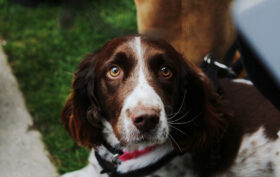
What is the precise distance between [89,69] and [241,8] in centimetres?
155

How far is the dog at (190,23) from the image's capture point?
9.46ft

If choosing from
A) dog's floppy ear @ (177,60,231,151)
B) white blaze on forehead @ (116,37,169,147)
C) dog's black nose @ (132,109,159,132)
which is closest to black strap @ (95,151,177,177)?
dog's floppy ear @ (177,60,231,151)

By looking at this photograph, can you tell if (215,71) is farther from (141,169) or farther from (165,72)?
(141,169)

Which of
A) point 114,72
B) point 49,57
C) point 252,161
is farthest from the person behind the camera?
point 49,57

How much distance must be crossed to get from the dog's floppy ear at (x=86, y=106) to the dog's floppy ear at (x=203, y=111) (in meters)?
0.58

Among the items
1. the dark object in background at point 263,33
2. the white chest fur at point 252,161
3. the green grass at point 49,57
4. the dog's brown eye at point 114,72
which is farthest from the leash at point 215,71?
the dark object in background at point 263,33

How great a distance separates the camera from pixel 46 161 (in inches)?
121

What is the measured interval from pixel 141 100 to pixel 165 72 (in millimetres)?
401

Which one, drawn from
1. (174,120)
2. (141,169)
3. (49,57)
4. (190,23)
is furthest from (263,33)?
(49,57)

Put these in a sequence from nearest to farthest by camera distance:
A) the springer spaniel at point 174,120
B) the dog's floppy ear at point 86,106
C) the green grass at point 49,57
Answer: the springer spaniel at point 174,120
the dog's floppy ear at point 86,106
the green grass at point 49,57

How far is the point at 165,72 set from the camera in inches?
89.8

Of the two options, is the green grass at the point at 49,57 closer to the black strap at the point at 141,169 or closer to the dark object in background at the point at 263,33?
the black strap at the point at 141,169

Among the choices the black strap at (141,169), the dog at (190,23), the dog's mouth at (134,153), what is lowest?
the black strap at (141,169)

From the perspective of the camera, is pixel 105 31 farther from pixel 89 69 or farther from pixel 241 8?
pixel 89 69
